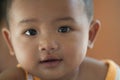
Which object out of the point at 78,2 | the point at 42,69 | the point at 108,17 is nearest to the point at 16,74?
the point at 42,69

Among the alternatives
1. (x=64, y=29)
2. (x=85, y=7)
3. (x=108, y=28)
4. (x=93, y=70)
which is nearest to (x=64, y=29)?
(x=64, y=29)

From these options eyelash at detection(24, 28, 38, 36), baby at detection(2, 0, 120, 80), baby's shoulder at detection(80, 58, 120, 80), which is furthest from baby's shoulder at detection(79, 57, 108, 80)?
eyelash at detection(24, 28, 38, 36)

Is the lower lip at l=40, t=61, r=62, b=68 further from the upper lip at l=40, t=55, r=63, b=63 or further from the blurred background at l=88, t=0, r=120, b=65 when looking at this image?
the blurred background at l=88, t=0, r=120, b=65

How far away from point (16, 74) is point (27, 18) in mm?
250

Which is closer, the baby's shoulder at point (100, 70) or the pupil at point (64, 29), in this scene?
the pupil at point (64, 29)

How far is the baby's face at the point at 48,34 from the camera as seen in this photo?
2.36 feet

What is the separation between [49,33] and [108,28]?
0.79 meters

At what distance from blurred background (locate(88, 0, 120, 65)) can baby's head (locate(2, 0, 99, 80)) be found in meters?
0.67

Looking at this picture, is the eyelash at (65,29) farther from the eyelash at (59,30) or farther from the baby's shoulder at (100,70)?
the baby's shoulder at (100,70)

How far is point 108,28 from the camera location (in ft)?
4.80

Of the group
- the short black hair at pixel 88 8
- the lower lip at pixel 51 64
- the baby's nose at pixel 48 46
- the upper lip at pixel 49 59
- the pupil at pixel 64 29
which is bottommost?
the lower lip at pixel 51 64

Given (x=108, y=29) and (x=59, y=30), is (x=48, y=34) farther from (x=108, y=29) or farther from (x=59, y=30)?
(x=108, y=29)

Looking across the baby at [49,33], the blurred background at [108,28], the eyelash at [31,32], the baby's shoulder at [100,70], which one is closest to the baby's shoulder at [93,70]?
the baby's shoulder at [100,70]

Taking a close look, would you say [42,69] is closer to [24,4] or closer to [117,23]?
[24,4]
